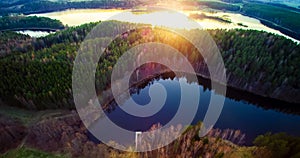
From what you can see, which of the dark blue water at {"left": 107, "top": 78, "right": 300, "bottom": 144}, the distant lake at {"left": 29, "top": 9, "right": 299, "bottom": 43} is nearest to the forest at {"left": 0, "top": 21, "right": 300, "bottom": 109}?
the dark blue water at {"left": 107, "top": 78, "right": 300, "bottom": 144}

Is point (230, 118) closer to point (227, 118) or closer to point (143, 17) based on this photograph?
point (227, 118)

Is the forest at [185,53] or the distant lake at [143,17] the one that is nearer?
the forest at [185,53]

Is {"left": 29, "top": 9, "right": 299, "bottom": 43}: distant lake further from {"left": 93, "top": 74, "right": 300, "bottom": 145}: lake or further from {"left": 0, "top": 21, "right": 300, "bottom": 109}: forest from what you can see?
{"left": 93, "top": 74, "right": 300, "bottom": 145}: lake

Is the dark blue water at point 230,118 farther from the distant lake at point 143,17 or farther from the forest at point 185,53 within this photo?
the distant lake at point 143,17

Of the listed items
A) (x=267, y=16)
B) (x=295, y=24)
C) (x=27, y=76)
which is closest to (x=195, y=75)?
(x=27, y=76)

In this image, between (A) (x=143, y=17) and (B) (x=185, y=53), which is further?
(A) (x=143, y=17)

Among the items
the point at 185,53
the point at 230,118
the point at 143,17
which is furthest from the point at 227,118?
the point at 143,17

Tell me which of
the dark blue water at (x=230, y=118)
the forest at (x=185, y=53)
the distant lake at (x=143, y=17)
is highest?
the distant lake at (x=143, y=17)

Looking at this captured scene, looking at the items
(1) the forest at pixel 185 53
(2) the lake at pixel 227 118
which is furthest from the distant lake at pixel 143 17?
(2) the lake at pixel 227 118
